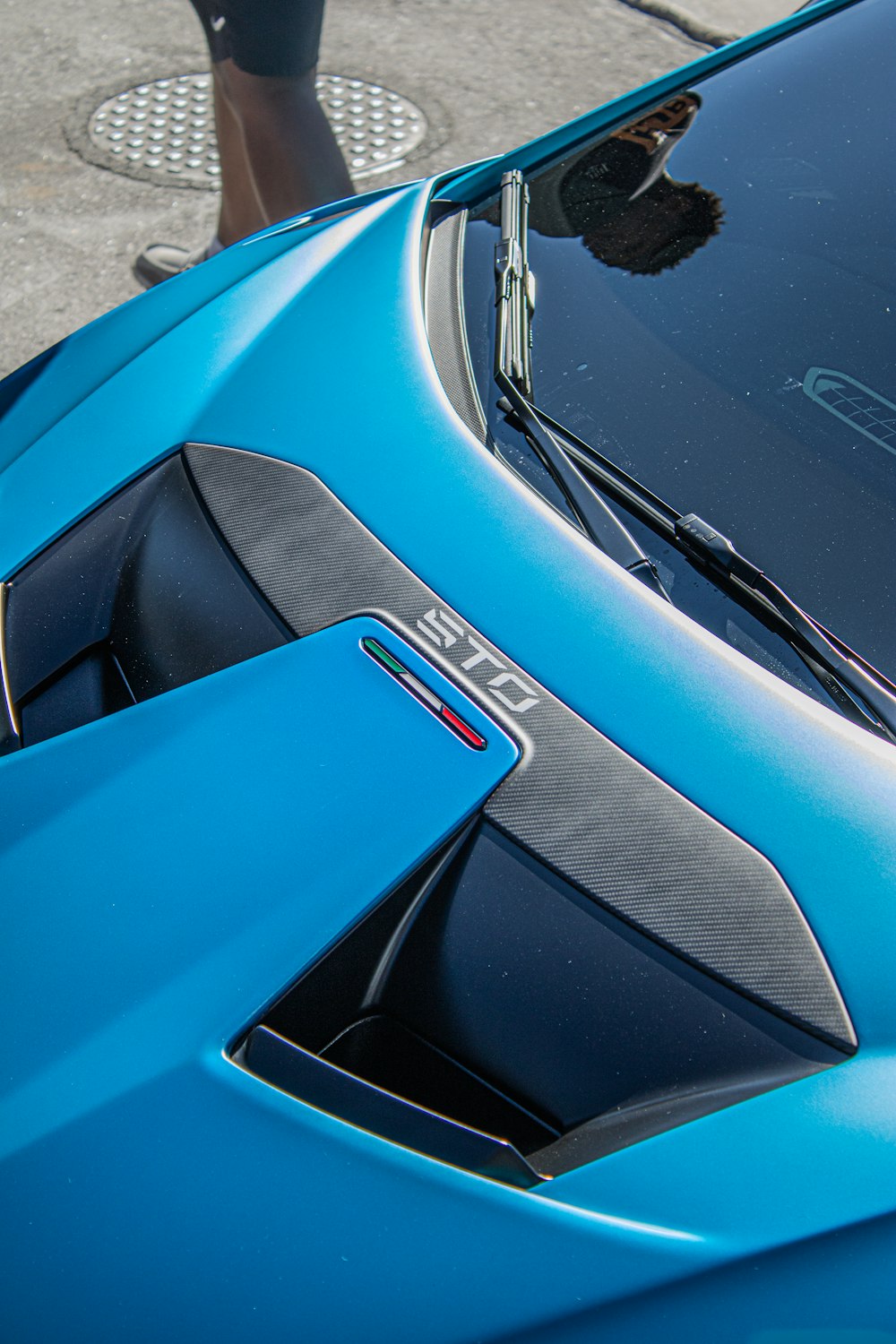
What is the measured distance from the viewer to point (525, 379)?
159 centimetres

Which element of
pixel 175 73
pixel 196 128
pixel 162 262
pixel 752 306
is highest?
pixel 752 306

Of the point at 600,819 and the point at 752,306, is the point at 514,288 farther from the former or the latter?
the point at 600,819

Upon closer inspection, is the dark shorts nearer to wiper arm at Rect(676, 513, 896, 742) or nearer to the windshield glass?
the windshield glass

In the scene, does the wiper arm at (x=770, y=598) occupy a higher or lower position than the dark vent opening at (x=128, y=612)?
higher

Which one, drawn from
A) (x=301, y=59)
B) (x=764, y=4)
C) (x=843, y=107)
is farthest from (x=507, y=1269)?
(x=764, y=4)

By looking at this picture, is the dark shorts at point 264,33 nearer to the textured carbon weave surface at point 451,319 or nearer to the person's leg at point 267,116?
the person's leg at point 267,116

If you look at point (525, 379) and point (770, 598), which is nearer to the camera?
point (770, 598)

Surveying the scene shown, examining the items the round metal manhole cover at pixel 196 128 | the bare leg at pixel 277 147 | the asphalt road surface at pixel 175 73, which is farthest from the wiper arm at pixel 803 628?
the round metal manhole cover at pixel 196 128

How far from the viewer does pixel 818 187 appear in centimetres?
174

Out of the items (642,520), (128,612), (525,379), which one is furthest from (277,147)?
(642,520)

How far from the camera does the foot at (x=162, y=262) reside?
3309 millimetres

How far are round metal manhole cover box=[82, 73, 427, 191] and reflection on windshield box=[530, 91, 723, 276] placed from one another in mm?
2058

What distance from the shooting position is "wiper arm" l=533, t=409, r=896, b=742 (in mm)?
1237

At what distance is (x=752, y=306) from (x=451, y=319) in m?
0.44
